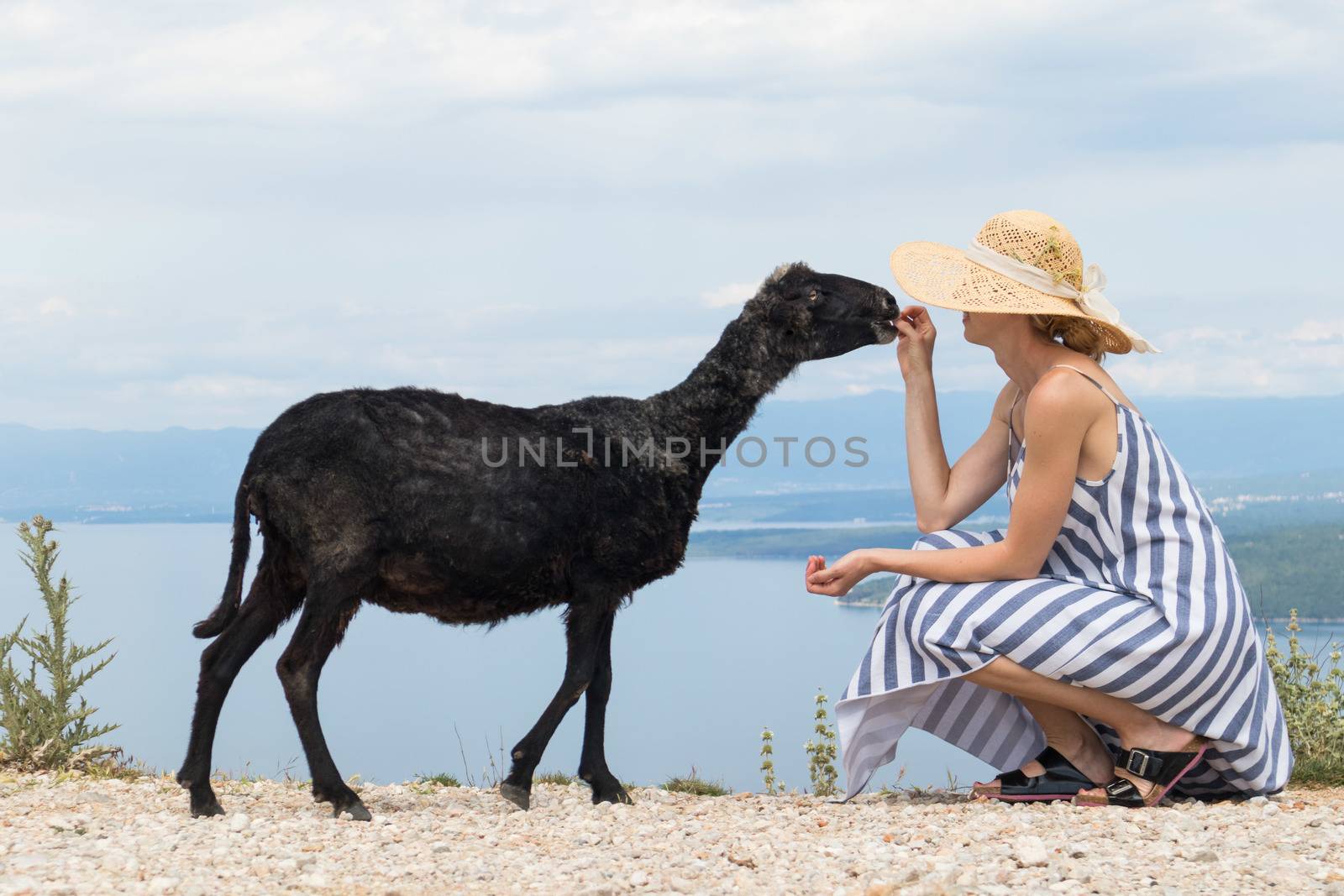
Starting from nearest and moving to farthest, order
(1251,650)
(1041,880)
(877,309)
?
(1041,880), (1251,650), (877,309)

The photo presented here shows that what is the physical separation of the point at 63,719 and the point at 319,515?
319 centimetres

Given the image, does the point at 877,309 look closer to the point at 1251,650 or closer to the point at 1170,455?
the point at 1170,455

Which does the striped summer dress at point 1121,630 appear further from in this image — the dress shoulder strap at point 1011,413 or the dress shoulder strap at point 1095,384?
the dress shoulder strap at point 1011,413

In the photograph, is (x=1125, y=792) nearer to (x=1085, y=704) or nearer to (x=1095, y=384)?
(x=1085, y=704)

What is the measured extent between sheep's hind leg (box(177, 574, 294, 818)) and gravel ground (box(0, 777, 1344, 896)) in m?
0.19

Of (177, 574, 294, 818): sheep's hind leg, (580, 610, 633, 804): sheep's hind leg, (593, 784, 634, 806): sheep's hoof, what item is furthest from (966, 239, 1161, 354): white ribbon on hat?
(177, 574, 294, 818): sheep's hind leg

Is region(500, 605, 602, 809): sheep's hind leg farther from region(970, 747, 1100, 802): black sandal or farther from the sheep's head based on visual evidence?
region(970, 747, 1100, 802): black sandal

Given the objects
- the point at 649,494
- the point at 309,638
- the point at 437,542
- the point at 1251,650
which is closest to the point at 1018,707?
the point at 1251,650

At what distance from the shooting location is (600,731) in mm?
6918

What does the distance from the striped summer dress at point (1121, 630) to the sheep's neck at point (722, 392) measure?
4.90 feet

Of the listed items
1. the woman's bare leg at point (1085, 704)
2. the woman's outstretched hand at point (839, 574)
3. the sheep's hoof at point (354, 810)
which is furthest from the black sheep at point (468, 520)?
the woman's bare leg at point (1085, 704)

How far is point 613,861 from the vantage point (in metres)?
5.22

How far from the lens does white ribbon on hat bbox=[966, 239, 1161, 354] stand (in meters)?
6.03

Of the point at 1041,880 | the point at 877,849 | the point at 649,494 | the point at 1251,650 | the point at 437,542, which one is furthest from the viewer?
the point at 649,494
